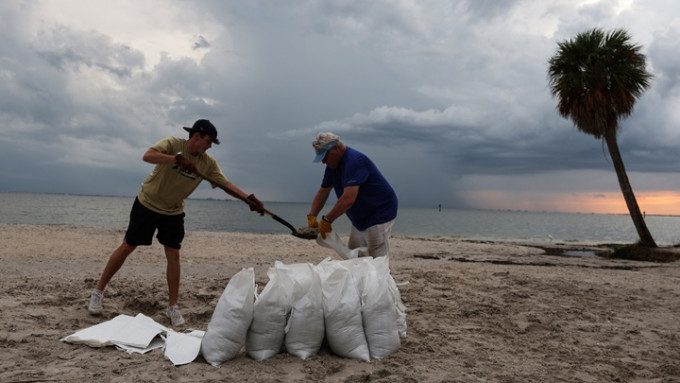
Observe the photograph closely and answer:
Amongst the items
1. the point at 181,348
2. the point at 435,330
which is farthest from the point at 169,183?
the point at 435,330

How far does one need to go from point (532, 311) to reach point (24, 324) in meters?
4.47

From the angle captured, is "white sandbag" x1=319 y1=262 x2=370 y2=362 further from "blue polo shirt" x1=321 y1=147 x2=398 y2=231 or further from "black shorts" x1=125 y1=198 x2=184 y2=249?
"black shorts" x1=125 y1=198 x2=184 y2=249

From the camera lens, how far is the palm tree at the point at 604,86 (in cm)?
1438

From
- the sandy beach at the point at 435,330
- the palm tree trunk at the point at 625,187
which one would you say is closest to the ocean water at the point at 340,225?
the palm tree trunk at the point at 625,187

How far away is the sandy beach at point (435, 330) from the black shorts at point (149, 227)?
722 millimetres

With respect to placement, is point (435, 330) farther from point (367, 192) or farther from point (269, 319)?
point (269, 319)

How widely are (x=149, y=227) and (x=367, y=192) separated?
186 centimetres

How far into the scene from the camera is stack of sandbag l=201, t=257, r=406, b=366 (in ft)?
9.53

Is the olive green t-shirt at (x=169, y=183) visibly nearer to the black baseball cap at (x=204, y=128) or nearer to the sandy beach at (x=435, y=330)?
the black baseball cap at (x=204, y=128)

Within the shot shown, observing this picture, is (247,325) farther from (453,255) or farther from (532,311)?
(453,255)

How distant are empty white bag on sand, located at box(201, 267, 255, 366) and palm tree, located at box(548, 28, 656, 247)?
1446cm

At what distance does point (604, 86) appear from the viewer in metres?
14.8

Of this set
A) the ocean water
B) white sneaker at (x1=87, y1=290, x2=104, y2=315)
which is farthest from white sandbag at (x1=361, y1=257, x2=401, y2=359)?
the ocean water

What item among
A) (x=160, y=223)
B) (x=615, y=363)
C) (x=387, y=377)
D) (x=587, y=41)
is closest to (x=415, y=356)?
(x=387, y=377)
